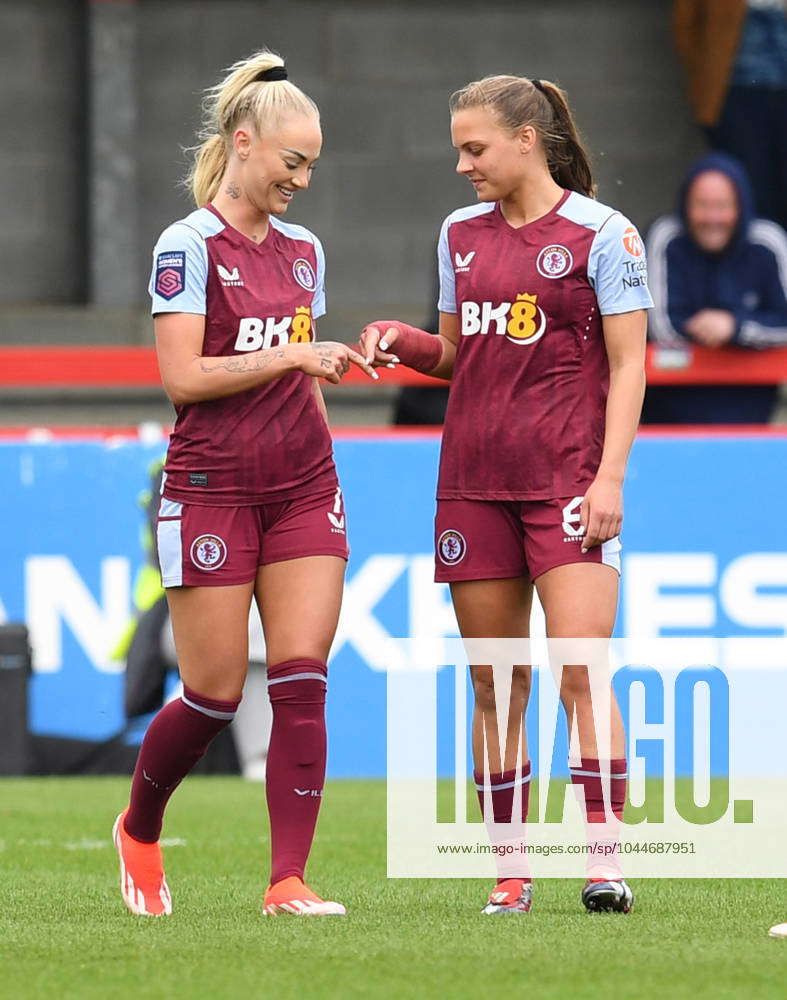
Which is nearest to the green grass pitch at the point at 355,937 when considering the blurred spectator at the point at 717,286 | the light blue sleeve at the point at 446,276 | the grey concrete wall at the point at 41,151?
the light blue sleeve at the point at 446,276

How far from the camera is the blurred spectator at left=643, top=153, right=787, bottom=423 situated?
32.8 feet

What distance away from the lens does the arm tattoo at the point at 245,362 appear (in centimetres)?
499

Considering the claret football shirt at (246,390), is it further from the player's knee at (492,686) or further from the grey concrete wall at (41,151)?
the grey concrete wall at (41,151)

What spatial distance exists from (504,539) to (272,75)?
1220 millimetres

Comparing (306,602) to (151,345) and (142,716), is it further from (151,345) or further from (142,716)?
(151,345)

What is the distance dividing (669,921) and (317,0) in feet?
37.8

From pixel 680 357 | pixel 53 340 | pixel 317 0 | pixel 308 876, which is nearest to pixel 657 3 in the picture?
pixel 317 0

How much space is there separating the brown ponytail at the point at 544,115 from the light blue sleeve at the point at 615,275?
250 mm

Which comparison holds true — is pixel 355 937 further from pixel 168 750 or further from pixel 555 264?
pixel 555 264

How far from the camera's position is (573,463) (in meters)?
5.14

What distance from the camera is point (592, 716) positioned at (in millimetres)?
5176

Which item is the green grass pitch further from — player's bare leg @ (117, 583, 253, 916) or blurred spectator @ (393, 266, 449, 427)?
blurred spectator @ (393, 266, 449, 427)

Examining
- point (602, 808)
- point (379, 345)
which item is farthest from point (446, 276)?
point (602, 808)

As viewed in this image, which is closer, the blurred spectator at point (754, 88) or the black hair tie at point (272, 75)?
the black hair tie at point (272, 75)
